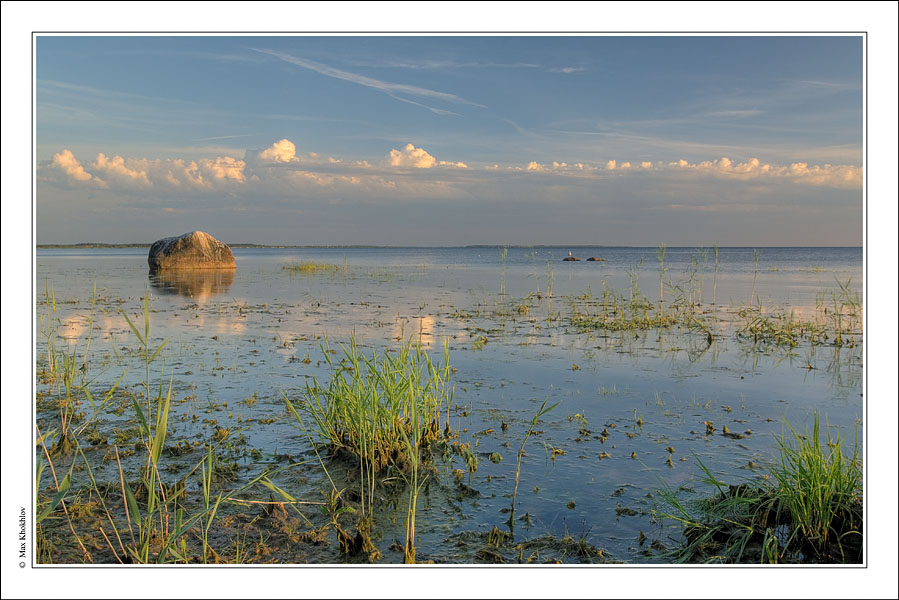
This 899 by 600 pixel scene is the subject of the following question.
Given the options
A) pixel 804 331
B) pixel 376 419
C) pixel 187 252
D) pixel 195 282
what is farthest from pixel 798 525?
pixel 187 252

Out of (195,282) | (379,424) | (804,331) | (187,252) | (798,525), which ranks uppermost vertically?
(187,252)

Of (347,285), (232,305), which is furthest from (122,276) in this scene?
(232,305)

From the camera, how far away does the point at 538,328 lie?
41.7 feet

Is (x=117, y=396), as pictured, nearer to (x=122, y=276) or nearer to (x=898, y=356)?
(x=898, y=356)

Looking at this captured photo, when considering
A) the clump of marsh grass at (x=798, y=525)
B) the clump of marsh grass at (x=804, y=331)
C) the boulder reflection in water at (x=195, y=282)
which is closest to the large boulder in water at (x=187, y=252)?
the boulder reflection in water at (x=195, y=282)

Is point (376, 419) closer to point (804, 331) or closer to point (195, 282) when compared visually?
point (804, 331)

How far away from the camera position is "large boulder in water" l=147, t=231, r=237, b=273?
28016mm

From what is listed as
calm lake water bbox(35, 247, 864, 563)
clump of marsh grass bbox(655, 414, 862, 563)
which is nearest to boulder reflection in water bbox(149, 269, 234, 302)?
calm lake water bbox(35, 247, 864, 563)

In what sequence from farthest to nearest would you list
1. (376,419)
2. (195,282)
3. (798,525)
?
(195,282) → (376,419) → (798,525)

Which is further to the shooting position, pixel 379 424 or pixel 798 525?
pixel 379 424

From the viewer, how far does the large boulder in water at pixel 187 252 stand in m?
28.0

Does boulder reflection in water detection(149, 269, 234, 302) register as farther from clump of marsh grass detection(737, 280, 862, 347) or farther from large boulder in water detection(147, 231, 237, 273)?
clump of marsh grass detection(737, 280, 862, 347)

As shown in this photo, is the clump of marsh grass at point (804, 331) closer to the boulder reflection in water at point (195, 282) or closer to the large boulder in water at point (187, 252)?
the boulder reflection in water at point (195, 282)

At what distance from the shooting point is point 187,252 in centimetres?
2802
